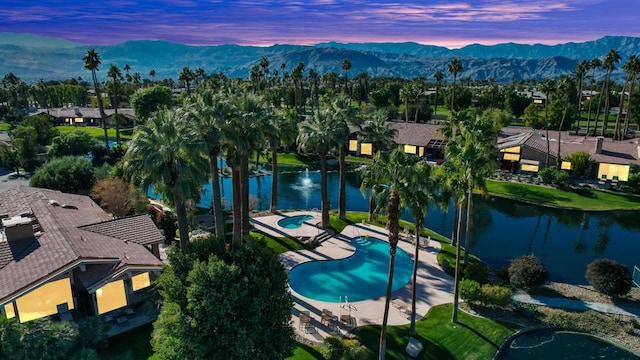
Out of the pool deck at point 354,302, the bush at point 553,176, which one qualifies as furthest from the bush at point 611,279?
the bush at point 553,176

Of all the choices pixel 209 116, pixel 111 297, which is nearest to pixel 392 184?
pixel 209 116

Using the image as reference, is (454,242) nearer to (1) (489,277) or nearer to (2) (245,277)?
(1) (489,277)

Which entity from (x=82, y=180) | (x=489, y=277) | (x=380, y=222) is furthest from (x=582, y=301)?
(x=82, y=180)

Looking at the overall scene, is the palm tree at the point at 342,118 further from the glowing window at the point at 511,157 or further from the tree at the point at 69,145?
the tree at the point at 69,145

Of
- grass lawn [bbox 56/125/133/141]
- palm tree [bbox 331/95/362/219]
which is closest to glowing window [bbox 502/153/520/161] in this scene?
palm tree [bbox 331/95/362/219]

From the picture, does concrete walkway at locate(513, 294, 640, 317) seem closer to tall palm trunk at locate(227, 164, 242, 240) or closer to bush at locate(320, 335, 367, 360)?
bush at locate(320, 335, 367, 360)

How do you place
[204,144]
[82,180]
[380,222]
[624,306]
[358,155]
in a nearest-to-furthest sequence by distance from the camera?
[204,144] → [624,306] → [380,222] → [82,180] → [358,155]
